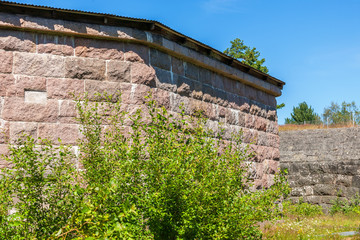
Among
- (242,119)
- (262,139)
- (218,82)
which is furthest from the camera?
(262,139)

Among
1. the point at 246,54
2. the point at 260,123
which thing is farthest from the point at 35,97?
the point at 246,54

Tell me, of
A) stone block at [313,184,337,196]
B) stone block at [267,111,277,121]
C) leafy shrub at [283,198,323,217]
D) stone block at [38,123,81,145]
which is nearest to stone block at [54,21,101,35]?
stone block at [38,123,81,145]

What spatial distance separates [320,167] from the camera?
14.4m

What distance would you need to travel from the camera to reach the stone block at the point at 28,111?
616 centimetres

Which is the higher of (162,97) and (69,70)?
(69,70)

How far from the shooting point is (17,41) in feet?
20.7

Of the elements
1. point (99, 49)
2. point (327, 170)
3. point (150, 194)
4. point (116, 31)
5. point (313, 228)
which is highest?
point (116, 31)

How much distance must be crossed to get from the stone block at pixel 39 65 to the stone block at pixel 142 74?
3.29 feet

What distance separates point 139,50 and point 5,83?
1.94m

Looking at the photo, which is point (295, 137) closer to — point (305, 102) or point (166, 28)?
point (166, 28)

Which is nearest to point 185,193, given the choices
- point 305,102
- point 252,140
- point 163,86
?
point 163,86

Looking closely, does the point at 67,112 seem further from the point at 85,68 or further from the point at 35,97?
the point at 85,68

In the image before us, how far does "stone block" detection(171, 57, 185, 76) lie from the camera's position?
7441 mm

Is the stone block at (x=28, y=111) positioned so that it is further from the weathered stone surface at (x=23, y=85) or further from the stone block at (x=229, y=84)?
the stone block at (x=229, y=84)
